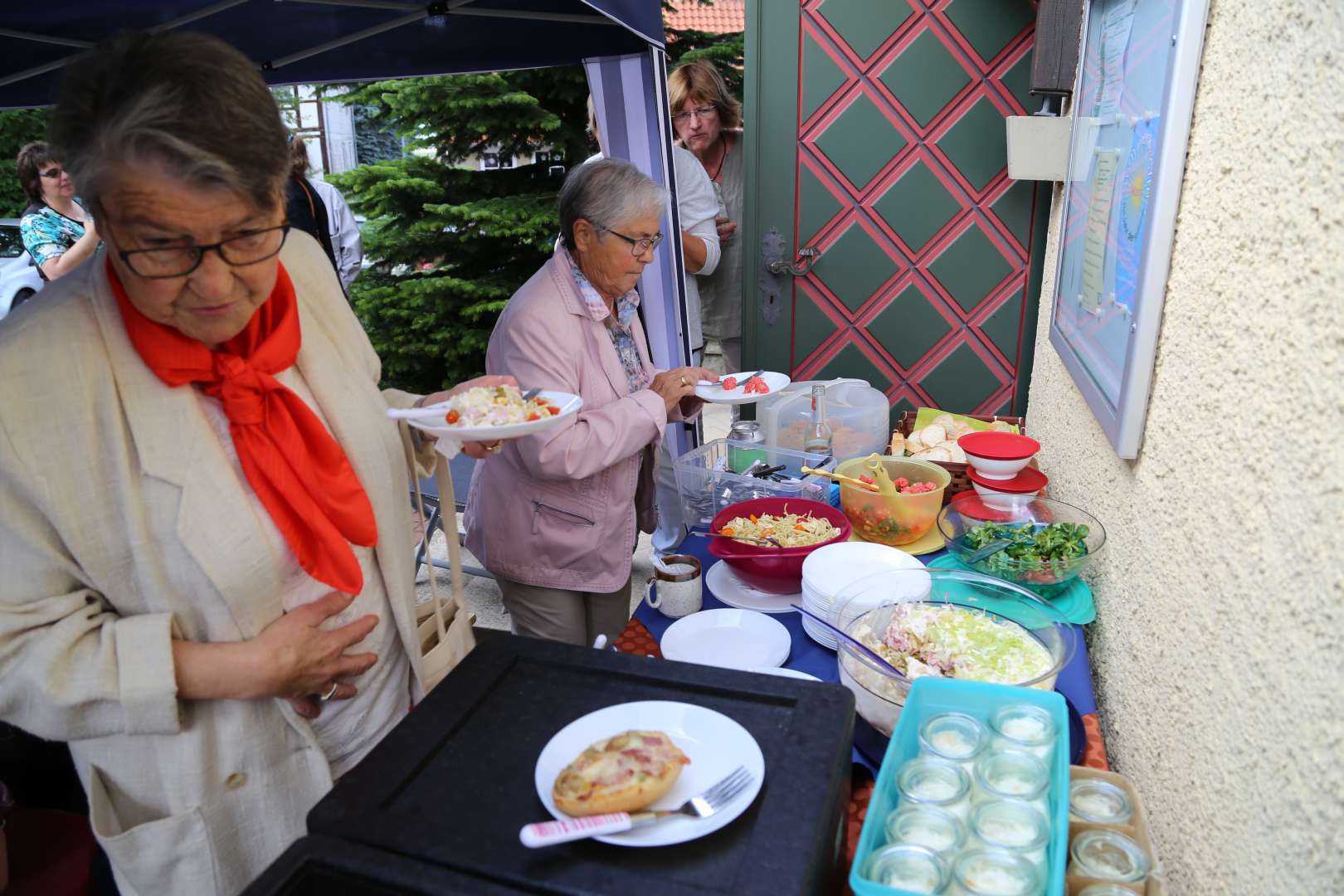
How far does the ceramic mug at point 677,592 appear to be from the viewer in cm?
188

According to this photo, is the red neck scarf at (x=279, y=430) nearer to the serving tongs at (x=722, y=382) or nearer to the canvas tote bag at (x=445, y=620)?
the canvas tote bag at (x=445, y=620)

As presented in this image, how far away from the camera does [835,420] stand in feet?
9.36

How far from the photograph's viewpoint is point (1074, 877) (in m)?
1.02

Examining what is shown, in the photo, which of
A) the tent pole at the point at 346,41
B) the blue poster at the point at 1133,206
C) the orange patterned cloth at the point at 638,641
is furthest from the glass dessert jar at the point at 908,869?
the tent pole at the point at 346,41

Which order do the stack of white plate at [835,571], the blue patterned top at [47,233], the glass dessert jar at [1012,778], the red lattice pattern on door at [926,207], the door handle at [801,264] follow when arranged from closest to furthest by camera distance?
the glass dessert jar at [1012,778]
the stack of white plate at [835,571]
the red lattice pattern on door at [926,207]
the door handle at [801,264]
the blue patterned top at [47,233]

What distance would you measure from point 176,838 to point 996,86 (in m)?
4.10

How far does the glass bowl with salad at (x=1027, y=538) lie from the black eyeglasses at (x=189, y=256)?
157 centimetres

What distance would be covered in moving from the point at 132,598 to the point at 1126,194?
1.88 m

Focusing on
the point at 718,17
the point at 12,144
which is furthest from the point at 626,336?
the point at 718,17

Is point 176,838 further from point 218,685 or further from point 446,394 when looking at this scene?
point 446,394

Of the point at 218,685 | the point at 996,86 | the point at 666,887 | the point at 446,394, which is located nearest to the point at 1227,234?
the point at 666,887

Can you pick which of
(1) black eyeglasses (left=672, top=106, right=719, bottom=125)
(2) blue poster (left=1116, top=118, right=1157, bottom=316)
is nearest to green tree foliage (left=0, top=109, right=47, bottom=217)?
(1) black eyeglasses (left=672, top=106, right=719, bottom=125)

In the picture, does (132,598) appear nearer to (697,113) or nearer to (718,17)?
(697,113)

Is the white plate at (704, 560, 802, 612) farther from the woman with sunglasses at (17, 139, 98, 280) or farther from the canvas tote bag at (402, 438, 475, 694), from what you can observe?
the woman with sunglasses at (17, 139, 98, 280)
